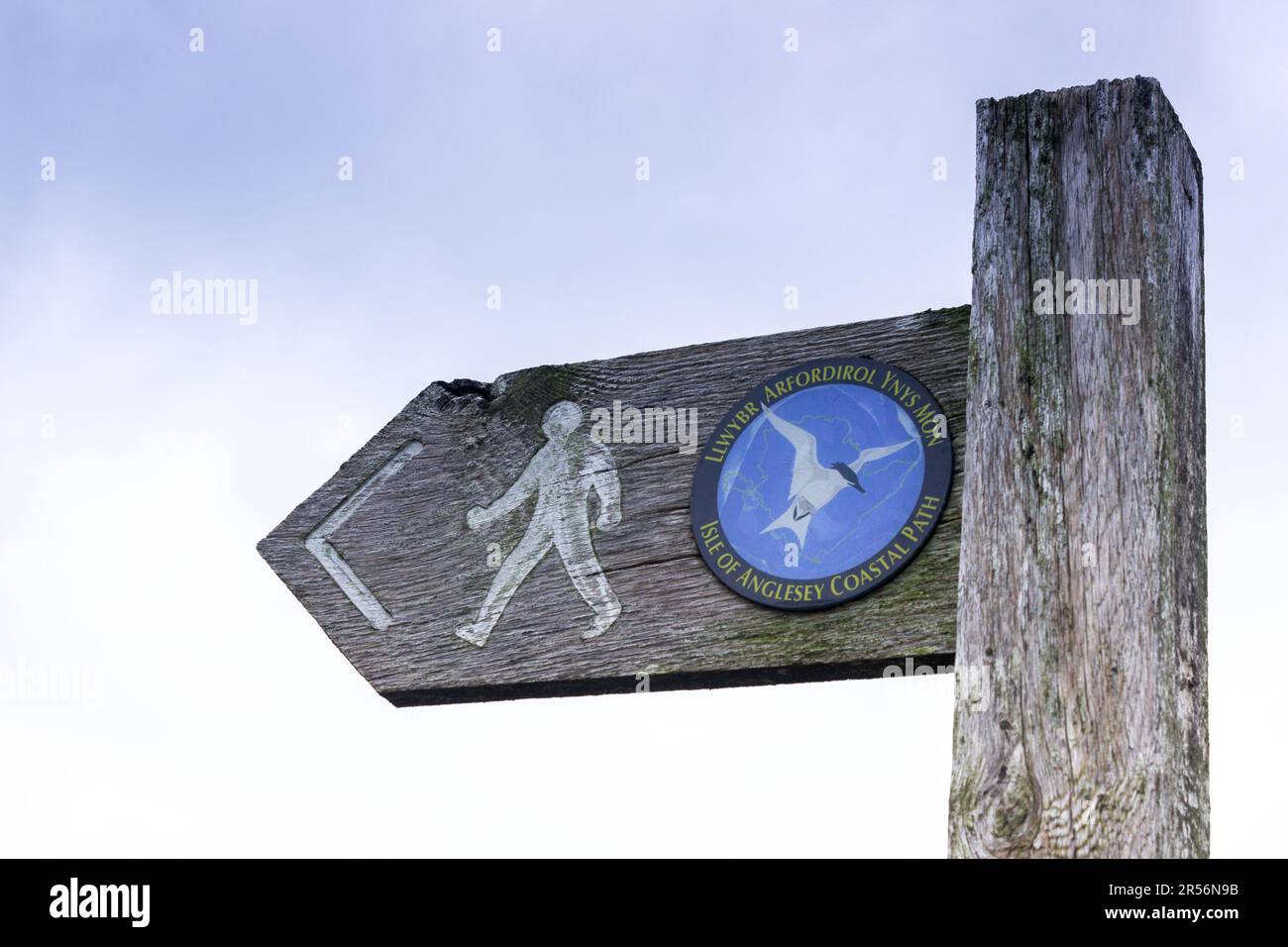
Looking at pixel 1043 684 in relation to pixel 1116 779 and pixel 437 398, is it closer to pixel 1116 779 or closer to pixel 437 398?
pixel 1116 779

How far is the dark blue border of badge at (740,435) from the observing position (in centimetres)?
243

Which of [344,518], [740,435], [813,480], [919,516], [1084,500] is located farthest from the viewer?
[344,518]

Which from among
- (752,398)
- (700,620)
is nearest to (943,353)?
(752,398)

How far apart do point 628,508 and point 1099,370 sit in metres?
0.79

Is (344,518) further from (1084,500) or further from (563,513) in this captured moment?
(1084,500)

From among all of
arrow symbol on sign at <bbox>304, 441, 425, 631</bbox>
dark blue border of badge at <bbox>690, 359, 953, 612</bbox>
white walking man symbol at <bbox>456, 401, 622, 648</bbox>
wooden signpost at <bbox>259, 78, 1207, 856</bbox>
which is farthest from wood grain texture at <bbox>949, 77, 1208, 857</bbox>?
arrow symbol on sign at <bbox>304, 441, 425, 631</bbox>

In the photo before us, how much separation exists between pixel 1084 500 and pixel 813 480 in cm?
51

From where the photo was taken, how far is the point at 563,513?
2744mm

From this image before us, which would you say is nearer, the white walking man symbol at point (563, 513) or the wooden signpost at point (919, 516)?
the wooden signpost at point (919, 516)

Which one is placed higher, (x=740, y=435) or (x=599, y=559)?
(x=740, y=435)

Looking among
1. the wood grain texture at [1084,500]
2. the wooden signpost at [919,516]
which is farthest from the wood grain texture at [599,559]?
the wood grain texture at [1084,500]

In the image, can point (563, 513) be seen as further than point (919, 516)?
Yes

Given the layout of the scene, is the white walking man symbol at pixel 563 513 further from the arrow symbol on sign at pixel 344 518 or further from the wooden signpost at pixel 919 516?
the arrow symbol on sign at pixel 344 518

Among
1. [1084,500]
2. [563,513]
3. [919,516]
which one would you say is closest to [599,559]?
[563,513]
